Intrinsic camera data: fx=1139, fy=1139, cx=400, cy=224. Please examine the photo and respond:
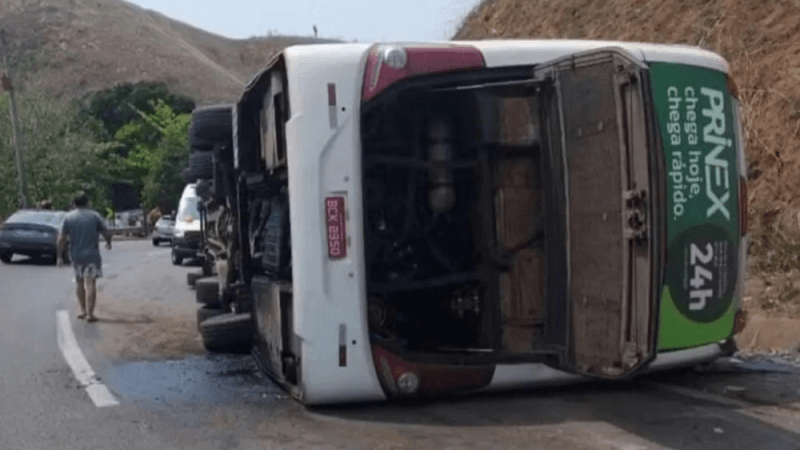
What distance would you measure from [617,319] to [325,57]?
227 cm

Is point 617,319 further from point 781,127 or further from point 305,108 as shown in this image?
point 781,127

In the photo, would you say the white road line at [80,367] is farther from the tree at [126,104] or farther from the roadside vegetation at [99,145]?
the tree at [126,104]

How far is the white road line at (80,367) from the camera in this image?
26.0 feet

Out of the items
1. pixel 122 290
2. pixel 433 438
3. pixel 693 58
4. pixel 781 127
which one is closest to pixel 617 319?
pixel 433 438

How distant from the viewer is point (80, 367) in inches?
376

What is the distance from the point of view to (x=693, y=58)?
656 cm

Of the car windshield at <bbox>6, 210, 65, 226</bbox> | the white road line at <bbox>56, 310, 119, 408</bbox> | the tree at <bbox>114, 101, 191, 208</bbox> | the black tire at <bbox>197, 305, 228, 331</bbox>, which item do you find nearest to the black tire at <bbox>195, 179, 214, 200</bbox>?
the black tire at <bbox>197, 305, 228, 331</bbox>

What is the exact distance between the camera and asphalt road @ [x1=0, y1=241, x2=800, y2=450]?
6.32m

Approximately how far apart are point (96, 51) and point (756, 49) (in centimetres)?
8535

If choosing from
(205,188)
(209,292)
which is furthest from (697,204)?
(205,188)

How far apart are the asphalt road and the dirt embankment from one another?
227cm

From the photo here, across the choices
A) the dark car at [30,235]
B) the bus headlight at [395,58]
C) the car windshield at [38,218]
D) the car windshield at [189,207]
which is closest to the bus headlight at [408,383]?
the bus headlight at [395,58]

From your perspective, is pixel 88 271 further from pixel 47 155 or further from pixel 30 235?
pixel 47 155

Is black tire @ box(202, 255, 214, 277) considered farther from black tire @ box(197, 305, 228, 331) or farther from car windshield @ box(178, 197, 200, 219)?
car windshield @ box(178, 197, 200, 219)
